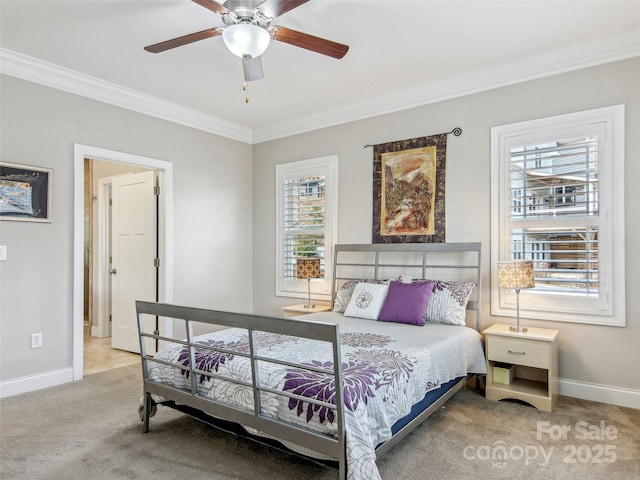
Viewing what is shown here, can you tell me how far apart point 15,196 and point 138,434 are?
2.24 metres

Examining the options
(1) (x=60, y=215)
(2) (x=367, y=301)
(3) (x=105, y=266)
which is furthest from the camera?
(3) (x=105, y=266)

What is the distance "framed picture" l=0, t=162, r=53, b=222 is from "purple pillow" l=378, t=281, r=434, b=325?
10.1 feet

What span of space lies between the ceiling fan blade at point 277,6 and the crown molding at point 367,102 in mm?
2130

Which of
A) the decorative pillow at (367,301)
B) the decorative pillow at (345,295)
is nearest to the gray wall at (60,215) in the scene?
the decorative pillow at (345,295)

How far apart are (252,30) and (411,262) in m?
2.66

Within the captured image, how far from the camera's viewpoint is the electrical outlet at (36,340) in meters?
3.53

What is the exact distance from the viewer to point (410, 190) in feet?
13.8

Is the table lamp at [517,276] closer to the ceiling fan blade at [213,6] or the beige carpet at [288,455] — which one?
the beige carpet at [288,455]

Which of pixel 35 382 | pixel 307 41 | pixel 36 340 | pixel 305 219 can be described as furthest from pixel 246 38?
pixel 35 382

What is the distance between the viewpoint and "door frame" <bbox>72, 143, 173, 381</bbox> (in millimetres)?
3789

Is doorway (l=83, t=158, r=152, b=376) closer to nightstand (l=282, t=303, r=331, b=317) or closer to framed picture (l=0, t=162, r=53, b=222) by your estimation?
framed picture (l=0, t=162, r=53, b=222)

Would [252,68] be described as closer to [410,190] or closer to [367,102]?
[367,102]

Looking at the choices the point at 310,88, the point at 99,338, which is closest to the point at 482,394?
the point at 310,88

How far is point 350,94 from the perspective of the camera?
4.29 meters
